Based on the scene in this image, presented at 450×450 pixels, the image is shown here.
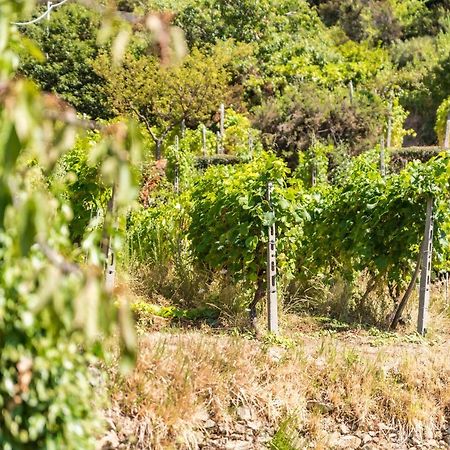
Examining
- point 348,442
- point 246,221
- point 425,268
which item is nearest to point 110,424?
point 348,442

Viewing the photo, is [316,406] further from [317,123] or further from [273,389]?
[317,123]

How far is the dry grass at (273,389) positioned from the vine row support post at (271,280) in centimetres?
34

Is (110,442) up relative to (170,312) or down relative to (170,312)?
down

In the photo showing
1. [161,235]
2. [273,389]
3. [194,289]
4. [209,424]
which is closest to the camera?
[209,424]

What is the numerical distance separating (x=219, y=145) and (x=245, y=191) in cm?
1145

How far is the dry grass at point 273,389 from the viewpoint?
442 centimetres

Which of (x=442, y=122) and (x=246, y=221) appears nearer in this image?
(x=246, y=221)

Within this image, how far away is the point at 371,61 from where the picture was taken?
22.5 meters

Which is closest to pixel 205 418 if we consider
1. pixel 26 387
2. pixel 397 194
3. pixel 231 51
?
pixel 26 387

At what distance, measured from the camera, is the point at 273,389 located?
198 inches

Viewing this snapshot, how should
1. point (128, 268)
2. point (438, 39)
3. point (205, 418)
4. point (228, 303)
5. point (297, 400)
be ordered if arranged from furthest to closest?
1. point (438, 39)
2. point (128, 268)
3. point (228, 303)
4. point (297, 400)
5. point (205, 418)

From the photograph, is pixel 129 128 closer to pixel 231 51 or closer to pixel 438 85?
pixel 231 51

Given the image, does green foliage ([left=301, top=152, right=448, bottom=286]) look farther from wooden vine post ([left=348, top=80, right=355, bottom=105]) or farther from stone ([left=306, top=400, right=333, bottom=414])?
wooden vine post ([left=348, top=80, right=355, bottom=105])

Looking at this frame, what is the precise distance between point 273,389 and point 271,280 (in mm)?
1364
